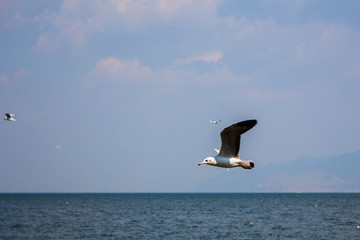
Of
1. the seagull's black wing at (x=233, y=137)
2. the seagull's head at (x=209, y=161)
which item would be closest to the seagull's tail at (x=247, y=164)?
the seagull's black wing at (x=233, y=137)

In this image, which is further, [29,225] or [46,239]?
[29,225]

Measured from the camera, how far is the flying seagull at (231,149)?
18.1m

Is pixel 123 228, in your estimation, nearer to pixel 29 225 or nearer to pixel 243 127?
pixel 29 225

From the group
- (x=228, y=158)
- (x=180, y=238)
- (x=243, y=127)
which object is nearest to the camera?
(x=243, y=127)

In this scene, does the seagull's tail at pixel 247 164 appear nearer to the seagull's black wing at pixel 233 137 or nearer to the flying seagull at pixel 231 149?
the flying seagull at pixel 231 149

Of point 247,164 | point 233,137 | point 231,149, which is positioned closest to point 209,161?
point 231,149

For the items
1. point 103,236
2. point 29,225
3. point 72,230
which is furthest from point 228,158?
point 29,225

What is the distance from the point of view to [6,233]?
60.5 m

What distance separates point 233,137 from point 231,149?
0.72 m

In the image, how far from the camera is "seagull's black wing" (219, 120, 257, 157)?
17859mm

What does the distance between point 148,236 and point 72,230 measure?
12.3 m

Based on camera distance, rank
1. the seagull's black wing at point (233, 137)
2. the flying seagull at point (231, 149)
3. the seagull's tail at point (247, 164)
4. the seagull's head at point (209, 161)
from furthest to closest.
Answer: the seagull's head at point (209, 161), the seagull's tail at point (247, 164), the flying seagull at point (231, 149), the seagull's black wing at point (233, 137)

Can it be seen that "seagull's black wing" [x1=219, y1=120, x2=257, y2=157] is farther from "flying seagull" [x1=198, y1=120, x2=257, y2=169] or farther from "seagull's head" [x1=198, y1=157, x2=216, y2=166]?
"seagull's head" [x1=198, y1=157, x2=216, y2=166]

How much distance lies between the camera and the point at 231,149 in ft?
63.8
